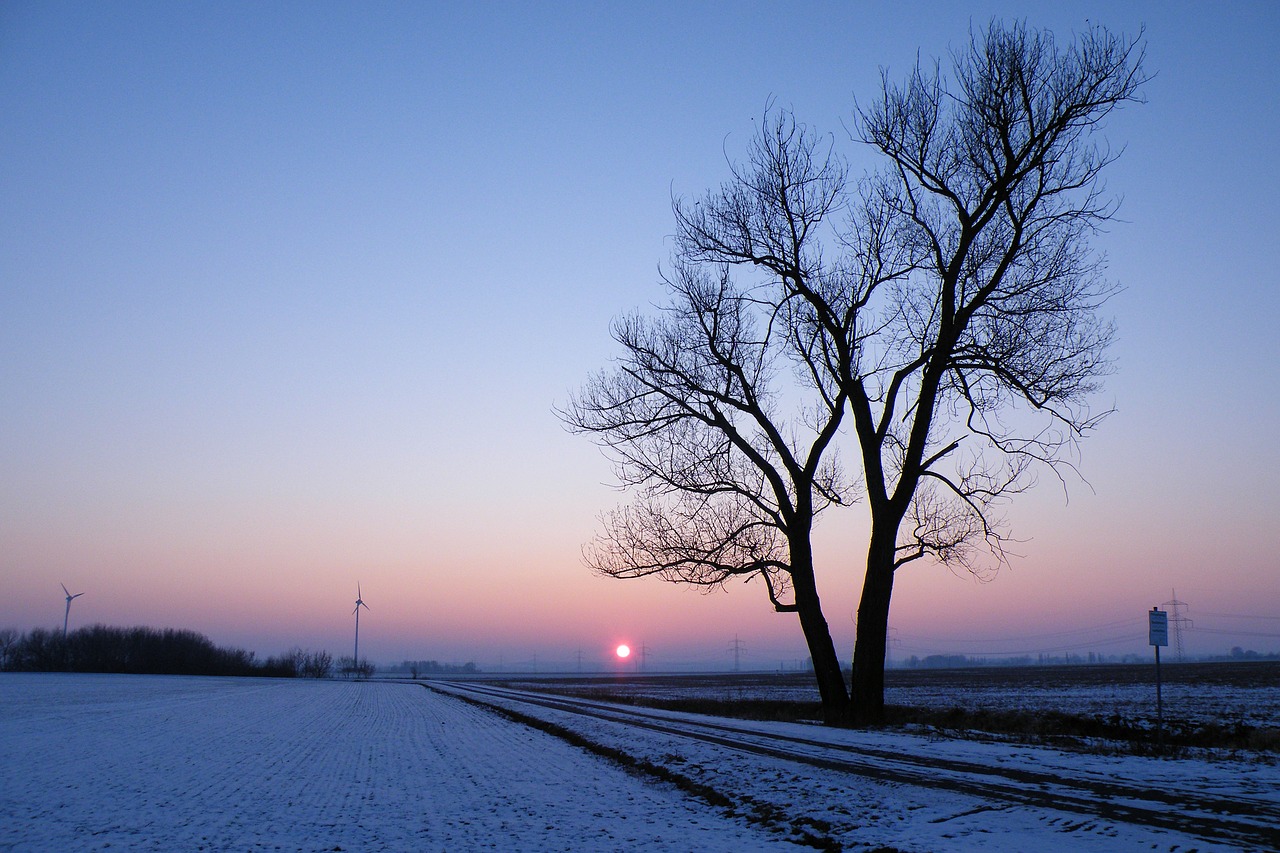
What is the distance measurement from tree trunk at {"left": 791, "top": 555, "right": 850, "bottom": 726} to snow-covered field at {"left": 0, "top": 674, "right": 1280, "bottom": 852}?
2284 millimetres

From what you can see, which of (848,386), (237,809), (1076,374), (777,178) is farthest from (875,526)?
(237,809)

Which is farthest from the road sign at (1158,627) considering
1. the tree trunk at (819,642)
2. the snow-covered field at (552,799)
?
the tree trunk at (819,642)

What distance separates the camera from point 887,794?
10.2 m

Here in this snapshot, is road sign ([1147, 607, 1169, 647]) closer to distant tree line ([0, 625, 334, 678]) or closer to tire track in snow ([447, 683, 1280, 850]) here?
tire track in snow ([447, 683, 1280, 850])

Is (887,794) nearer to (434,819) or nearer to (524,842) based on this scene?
(524,842)

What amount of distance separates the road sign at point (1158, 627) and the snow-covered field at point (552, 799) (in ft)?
13.4

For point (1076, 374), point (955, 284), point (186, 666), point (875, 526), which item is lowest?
point (186, 666)

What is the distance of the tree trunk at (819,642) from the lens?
21828mm

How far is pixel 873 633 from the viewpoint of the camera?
20.1 metres

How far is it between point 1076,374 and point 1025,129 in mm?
5822

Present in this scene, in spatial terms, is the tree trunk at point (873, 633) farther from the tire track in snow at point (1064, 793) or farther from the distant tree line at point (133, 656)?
the distant tree line at point (133, 656)

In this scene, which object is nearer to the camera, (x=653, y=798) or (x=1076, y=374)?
(x=653, y=798)

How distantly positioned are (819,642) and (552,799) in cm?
1219

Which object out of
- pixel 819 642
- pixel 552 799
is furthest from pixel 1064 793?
pixel 819 642
